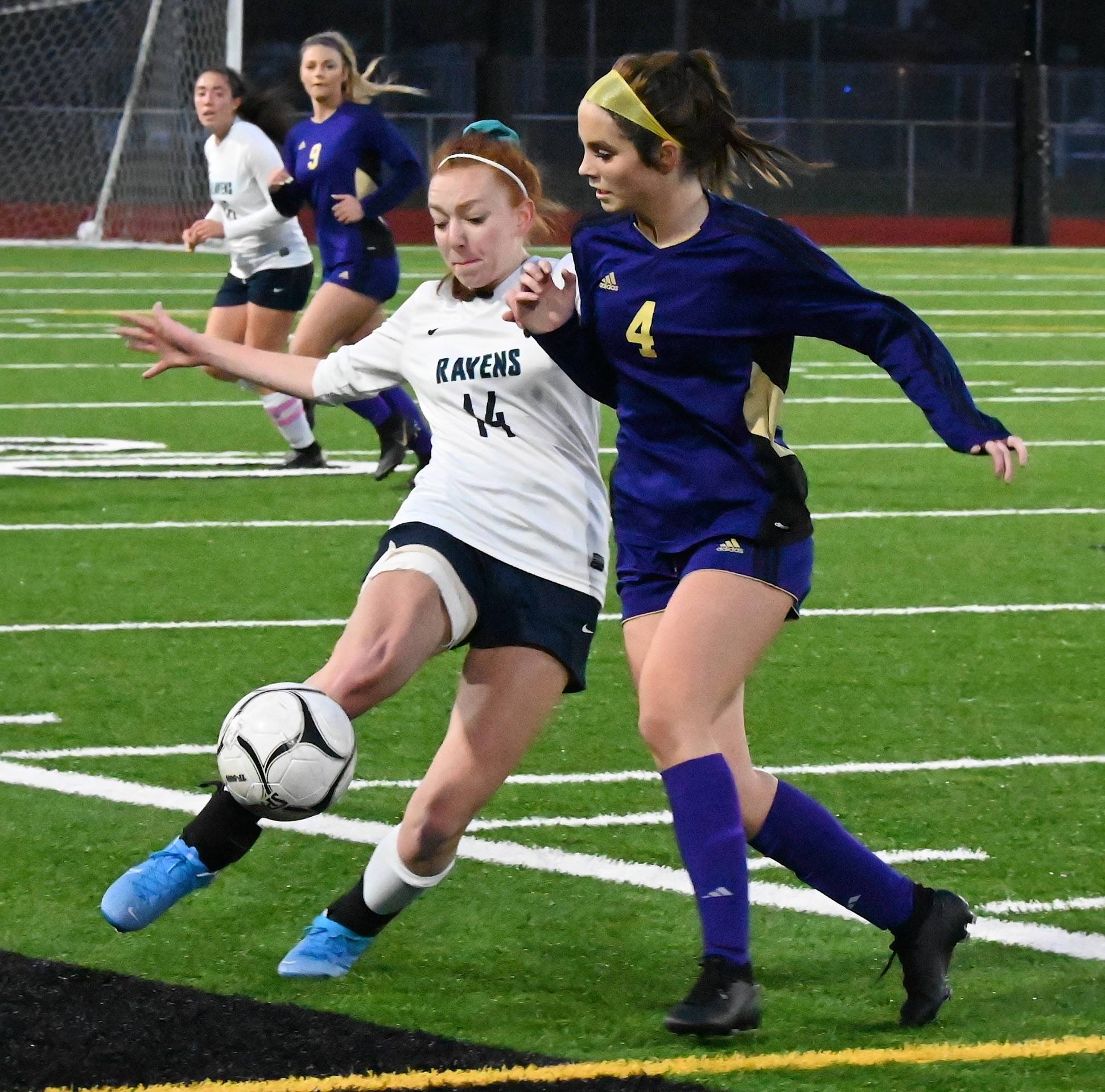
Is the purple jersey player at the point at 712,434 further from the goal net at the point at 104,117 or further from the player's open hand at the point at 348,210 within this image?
the goal net at the point at 104,117

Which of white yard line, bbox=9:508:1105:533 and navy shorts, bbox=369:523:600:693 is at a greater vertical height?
navy shorts, bbox=369:523:600:693

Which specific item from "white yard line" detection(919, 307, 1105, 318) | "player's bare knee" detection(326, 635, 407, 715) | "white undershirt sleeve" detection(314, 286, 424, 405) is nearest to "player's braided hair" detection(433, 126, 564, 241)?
"white undershirt sleeve" detection(314, 286, 424, 405)

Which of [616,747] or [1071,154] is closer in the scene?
[616,747]

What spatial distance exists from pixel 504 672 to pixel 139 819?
1560 millimetres

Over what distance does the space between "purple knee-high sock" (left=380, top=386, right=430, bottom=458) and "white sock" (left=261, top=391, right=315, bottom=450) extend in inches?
30.1

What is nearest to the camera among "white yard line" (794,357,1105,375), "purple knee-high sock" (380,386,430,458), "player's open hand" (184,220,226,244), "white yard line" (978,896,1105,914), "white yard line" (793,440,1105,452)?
"white yard line" (978,896,1105,914)

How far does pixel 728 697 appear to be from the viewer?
4.17 metres

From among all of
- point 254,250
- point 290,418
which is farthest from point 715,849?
point 254,250

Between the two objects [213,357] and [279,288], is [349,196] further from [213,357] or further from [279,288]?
[213,357]

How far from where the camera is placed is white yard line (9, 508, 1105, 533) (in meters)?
10.1

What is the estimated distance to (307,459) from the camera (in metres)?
12.0

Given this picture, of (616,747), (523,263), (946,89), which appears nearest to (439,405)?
(523,263)

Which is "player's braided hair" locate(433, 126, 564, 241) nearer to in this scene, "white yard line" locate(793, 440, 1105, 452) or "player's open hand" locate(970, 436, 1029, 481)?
"player's open hand" locate(970, 436, 1029, 481)

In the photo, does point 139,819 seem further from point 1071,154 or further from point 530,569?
point 1071,154
